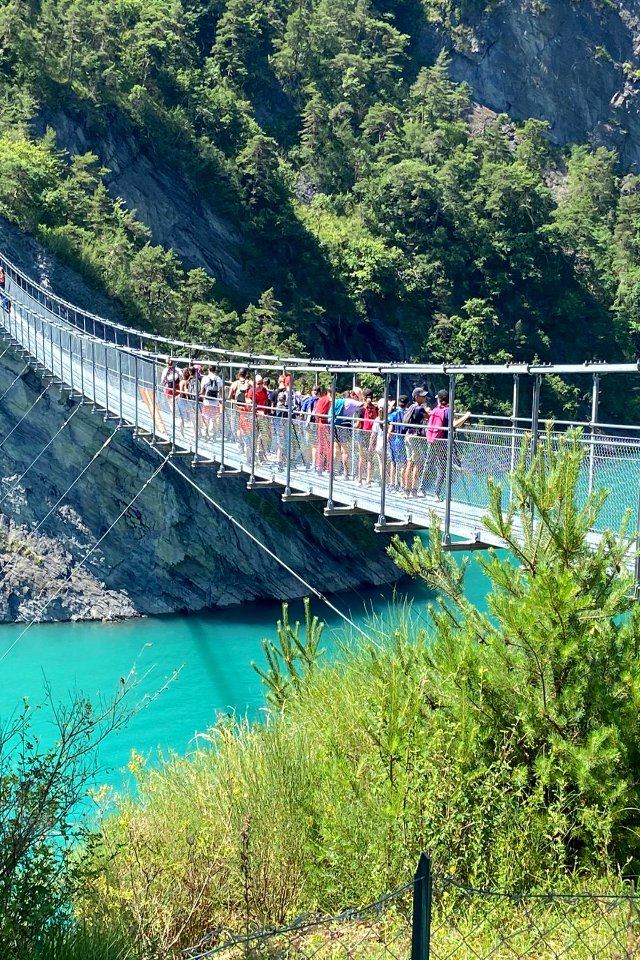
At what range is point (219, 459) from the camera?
10875 millimetres

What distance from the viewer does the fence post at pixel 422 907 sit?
280 cm

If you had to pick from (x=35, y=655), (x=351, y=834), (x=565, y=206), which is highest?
(x=565, y=206)

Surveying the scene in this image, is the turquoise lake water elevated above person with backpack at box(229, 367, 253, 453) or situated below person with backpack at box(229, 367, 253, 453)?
below

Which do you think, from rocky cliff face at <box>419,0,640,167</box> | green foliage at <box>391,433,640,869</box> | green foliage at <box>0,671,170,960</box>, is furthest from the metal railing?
rocky cliff face at <box>419,0,640,167</box>

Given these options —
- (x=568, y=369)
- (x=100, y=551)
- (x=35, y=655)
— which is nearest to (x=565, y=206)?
(x=100, y=551)

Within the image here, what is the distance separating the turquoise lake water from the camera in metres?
13.3

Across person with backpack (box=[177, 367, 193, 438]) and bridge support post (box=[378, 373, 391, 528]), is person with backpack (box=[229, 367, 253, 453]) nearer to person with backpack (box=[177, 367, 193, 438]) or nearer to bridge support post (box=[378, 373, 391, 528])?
person with backpack (box=[177, 367, 193, 438])

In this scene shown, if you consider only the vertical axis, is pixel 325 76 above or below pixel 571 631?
above

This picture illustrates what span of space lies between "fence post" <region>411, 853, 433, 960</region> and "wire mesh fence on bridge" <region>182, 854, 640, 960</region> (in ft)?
1.57

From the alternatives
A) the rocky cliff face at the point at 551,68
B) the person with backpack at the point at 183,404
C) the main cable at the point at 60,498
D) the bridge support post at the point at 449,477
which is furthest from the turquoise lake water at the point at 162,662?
the rocky cliff face at the point at 551,68

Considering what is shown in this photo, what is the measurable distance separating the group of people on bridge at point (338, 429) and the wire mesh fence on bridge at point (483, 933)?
3229 mm

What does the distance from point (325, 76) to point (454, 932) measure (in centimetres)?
3781

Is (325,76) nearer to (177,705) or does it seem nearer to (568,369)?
(177,705)

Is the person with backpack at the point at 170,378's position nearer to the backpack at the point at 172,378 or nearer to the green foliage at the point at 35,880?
the backpack at the point at 172,378
